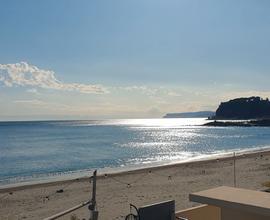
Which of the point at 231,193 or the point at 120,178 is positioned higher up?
the point at 231,193

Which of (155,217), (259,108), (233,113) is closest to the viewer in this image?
(155,217)

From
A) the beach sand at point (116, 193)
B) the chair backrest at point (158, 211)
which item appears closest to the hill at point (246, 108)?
the beach sand at point (116, 193)

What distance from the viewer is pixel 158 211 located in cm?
420

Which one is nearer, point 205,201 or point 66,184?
point 205,201

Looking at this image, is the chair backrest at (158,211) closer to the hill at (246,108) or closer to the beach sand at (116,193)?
the beach sand at (116,193)

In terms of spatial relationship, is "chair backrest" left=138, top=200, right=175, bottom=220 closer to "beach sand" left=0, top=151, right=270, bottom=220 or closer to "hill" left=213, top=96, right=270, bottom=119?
"beach sand" left=0, top=151, right=270, bottom=220

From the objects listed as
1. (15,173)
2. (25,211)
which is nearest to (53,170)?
(15,173)

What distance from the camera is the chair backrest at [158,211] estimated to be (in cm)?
406

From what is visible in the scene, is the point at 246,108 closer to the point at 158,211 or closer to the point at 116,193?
the point at 116,193

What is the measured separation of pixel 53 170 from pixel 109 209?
1977 centimetres

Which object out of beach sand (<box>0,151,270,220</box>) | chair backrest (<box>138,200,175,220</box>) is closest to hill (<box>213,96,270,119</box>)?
beach sand (<box>0,151,270,220</box>)

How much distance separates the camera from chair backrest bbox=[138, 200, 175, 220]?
4.06 meters

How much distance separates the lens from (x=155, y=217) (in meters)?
4.17

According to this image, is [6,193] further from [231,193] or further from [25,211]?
[231,193]
